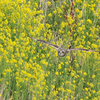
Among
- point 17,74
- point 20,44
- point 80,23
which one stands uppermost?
point 80,23

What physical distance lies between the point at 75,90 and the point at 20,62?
824mm

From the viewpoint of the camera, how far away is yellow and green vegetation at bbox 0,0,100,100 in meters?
3.15

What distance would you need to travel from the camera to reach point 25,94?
10.3 feet

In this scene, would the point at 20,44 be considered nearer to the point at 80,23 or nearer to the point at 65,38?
the point at 65,38

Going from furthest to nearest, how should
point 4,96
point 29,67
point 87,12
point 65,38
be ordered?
point 87,12 → point 65,38 → point 29,67 → point 4,96

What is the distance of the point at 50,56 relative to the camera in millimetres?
3658

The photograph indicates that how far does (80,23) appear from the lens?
4227mm

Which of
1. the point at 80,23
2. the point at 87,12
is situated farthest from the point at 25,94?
the point at 87,12

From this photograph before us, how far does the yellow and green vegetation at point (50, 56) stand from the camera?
3150mm

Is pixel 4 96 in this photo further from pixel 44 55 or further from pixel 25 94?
pixel 44 55

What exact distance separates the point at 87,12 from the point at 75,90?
1.68 metres

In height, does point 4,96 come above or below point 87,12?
below

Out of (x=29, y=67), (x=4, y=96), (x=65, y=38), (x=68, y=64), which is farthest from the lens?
(x=65, y=38)

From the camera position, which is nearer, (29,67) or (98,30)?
(29,67)
